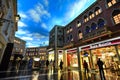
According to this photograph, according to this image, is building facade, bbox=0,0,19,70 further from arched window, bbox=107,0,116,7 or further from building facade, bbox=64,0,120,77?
arched window, bbox=107,0,116,7

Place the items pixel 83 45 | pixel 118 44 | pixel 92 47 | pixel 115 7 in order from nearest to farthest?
pixel 118 44 → pixel 115 7 → pixel 92 47 → pixel 83 45

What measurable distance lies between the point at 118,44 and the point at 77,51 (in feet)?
23.6

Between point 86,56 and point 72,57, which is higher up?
point 86,56

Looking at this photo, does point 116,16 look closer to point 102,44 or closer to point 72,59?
point 102,44

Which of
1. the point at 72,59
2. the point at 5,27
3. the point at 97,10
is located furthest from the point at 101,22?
the point at 5,27

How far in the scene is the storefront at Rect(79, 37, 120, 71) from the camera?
32.4 feet

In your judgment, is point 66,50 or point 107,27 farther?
point 66,50

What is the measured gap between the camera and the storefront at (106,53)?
9891 millimetres

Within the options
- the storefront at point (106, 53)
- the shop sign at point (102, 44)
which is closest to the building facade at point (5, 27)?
the shop sign at point (102, 44)

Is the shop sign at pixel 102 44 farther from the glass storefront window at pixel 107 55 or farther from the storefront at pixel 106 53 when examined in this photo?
the glass storefront window at pixel 107 55

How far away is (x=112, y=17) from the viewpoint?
11320 mm

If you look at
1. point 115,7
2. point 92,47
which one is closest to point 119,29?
point 115,7

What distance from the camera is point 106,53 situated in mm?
11211

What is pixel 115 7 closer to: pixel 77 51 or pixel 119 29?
pixel 119 29
